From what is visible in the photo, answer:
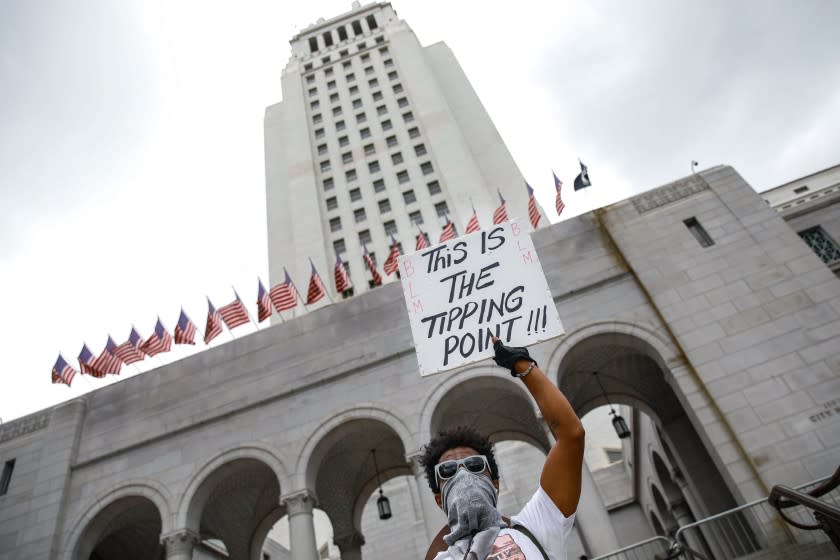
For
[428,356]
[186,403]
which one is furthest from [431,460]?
[186,403]

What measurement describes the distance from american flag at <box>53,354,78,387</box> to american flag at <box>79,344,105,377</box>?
60cm

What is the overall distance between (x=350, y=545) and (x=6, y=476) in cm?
1062

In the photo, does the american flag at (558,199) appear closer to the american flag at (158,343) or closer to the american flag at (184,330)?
the american flag at (184,330)

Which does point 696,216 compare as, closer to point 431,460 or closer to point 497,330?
point 497,330

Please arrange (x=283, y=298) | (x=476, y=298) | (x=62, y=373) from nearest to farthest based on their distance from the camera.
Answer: (x=476, y=298), (x=62, y=373), (x=283, y=298)

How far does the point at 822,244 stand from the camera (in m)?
16.7

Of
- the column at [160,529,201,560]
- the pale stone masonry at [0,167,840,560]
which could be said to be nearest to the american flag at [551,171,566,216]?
the pale stone masonry at [0,167,840,560]

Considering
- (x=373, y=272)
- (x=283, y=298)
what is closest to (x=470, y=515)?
(x=283, y=298)

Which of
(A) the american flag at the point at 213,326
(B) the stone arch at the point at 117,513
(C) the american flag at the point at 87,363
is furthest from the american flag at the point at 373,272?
(B) the stone arch at the point at 117,513

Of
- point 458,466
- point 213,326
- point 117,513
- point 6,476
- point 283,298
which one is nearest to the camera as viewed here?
point 458,466

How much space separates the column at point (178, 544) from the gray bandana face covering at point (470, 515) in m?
12.7

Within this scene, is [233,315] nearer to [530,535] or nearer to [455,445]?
[455,445]

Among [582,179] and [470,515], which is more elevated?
[582,179]

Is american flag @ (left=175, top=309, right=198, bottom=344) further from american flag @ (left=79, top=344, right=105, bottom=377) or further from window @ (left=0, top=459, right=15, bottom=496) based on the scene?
window @ (left=0, top=459, right=15, bottom=496)
